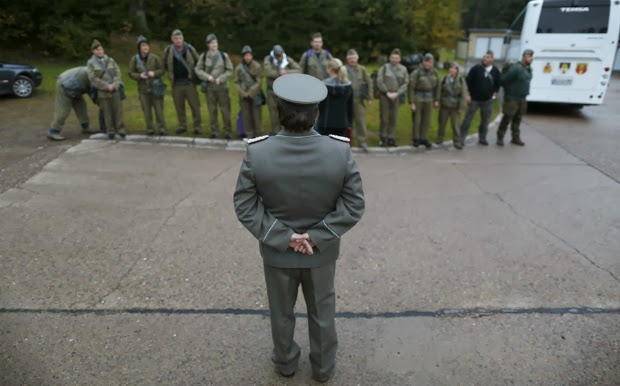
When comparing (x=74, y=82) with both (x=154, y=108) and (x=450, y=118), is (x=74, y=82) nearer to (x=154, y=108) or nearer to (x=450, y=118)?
(x=154, y=108)

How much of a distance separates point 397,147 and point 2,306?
24.7ft

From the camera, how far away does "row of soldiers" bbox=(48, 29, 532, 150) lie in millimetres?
9328

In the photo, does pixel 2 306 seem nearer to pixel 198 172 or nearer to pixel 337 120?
pixel 198 172

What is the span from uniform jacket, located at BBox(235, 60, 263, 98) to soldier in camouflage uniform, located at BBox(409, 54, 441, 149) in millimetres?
3114

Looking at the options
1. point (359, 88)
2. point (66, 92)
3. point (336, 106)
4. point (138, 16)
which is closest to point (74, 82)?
point (66, 92)

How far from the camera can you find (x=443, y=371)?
11.3ft

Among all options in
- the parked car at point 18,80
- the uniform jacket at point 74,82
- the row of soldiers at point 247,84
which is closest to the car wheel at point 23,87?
the parked car at point 18,80

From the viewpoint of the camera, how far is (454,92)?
9445mm

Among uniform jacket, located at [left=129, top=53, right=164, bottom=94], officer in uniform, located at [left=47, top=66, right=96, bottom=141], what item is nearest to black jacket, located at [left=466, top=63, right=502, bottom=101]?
uniform jacket, located at [left=129, top=53, right=164, bottom=94]

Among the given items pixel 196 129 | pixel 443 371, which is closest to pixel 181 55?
pixel 196 129

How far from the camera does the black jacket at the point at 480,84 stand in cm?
966

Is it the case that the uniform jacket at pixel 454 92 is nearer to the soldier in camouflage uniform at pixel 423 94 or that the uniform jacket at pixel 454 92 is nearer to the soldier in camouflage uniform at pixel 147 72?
the soldier in camouflage uniform at pixel 423 94

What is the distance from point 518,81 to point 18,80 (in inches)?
522

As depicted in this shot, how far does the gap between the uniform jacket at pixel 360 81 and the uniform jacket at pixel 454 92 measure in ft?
4.98
